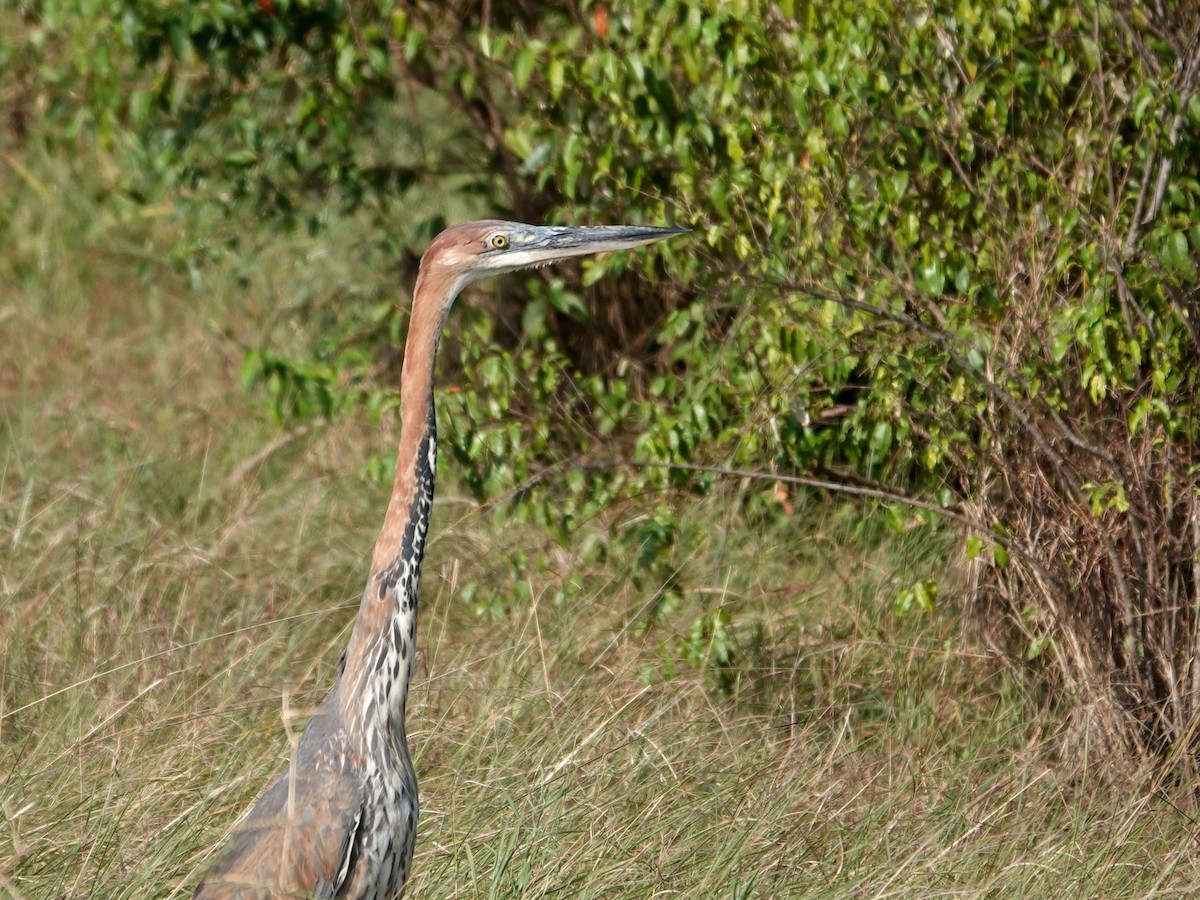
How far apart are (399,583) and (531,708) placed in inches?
45.4

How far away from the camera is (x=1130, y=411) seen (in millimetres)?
4352

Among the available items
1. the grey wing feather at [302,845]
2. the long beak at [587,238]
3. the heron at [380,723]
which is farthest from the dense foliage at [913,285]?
the grey wing feather at [302,845]

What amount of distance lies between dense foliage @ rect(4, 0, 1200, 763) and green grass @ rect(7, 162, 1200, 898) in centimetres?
23

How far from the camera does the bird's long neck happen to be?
138 inches

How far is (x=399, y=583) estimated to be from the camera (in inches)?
140

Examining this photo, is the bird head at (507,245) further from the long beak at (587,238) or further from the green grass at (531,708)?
the green grass at (531,708)

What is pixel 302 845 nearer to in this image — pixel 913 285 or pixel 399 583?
pixel 399 583

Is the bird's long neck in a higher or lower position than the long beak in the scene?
lower

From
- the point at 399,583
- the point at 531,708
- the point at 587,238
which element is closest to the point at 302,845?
the point at 399,583

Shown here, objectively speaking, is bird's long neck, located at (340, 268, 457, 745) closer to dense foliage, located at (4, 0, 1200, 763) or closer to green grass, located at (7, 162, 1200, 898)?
green grass, located at (7, 162, 1200, 898)

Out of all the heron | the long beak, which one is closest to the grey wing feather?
the heron

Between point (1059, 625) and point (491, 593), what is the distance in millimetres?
1696

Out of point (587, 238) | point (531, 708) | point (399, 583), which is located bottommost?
point (531, 708)

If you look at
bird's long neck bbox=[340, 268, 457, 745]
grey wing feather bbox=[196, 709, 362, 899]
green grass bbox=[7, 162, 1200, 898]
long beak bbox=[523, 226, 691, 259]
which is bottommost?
green grass bbox=[7, 162, 1200, 898]
